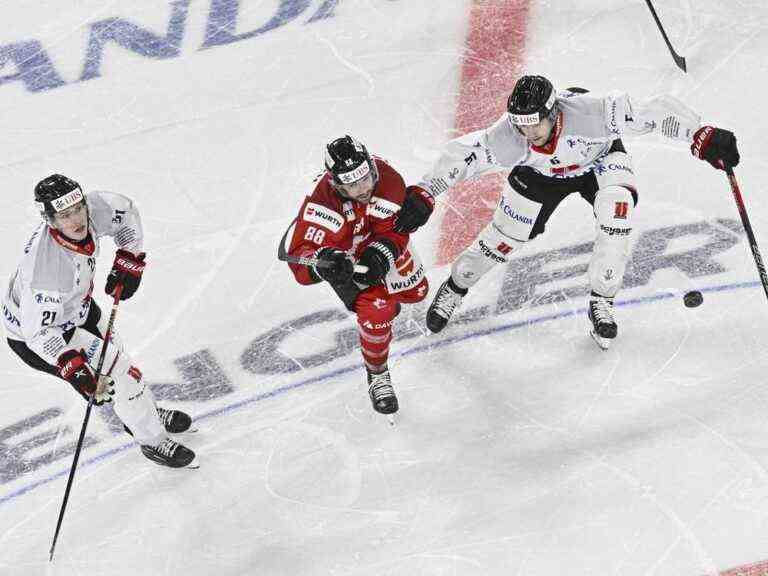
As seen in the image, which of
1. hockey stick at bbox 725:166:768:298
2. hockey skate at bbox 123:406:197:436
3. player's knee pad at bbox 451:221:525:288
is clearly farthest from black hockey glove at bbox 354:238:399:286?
hockey stick at bbox 725:166:768:298

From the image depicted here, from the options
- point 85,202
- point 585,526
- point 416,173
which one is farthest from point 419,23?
point 585,526

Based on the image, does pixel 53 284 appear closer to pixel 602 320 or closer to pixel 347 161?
pixel 347 161

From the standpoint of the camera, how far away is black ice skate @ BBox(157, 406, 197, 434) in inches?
179

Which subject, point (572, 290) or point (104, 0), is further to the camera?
point (104, 0)

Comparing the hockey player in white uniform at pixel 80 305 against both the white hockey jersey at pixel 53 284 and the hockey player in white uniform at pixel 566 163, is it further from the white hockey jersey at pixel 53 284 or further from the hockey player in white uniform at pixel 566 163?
the hockey player in white uniform at pixel 566 163

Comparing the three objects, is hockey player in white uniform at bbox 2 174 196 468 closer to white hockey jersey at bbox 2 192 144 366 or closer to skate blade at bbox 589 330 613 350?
white hockey jersey at bbox 2 192 144 366

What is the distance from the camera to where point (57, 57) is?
22.0ft

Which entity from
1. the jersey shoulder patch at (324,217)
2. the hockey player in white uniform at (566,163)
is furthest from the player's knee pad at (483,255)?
the jersey shoulder patch at (324,217)

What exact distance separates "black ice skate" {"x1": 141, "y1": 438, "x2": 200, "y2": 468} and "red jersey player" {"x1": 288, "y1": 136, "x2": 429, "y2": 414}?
806 mm

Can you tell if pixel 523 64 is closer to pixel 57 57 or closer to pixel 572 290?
pixel 572 290

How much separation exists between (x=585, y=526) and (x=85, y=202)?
2061 millimetres

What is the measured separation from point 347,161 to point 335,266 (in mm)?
368

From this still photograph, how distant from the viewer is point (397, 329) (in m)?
4.92

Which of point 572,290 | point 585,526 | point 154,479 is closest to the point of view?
point 585,526
